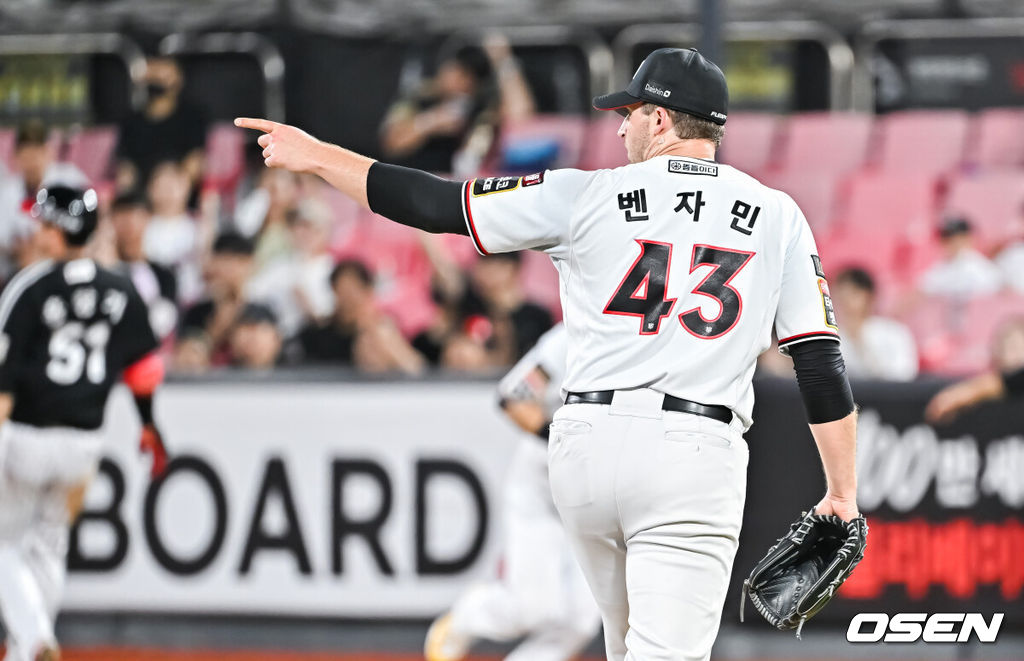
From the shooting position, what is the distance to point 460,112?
40.9 feet

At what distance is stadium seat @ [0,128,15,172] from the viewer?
41.3ft

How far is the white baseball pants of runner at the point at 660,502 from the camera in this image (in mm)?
4062

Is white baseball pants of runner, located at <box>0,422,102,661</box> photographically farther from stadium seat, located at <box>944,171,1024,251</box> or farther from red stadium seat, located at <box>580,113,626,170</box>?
stadium seat, located at <box>944,171,1024,251</box>

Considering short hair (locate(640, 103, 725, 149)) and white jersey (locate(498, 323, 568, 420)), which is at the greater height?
short hair (locate(640, 103, 725, 149))

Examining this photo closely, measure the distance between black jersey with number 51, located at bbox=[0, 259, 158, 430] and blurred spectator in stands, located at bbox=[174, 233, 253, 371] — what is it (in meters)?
2.52

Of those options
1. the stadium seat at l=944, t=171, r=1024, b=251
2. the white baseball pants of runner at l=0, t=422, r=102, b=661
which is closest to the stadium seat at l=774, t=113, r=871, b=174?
the stadium seat at l=944, t=171, r=1024, b=251

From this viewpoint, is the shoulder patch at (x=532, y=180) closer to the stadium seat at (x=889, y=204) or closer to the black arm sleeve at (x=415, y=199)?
the black arm sleeve at (x=415, y=199)

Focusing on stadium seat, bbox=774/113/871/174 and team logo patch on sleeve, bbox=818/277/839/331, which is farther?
stadium seat, bbox=774/113/871/174

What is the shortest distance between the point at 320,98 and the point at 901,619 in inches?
316

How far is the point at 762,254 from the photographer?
13.9 feet

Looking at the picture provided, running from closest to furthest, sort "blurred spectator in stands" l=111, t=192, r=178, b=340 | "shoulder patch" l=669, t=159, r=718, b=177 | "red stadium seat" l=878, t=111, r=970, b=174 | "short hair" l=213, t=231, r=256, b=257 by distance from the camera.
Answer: "shoulder patch" l=669, t=159, r=718, b=177
"blurred spectator in stands" l=111, t=192, r=178, b=340
"short hair" l=213, t=231, r=256, b=257
"red stadium seat" l=878, t=111, r=970, b=174

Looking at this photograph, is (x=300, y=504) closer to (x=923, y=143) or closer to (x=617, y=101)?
(x=617, y=101)

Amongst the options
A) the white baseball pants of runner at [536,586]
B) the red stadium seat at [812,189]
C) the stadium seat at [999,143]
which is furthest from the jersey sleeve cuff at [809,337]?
the stadium seat at [999,143]

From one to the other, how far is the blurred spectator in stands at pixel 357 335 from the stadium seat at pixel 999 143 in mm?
5307
